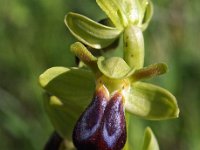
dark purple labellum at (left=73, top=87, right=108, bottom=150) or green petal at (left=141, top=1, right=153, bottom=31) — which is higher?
green petal at (left=141, top=1, right=153, bottom=31)

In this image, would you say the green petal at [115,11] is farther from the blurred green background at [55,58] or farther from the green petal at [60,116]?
the blurred green background at [55,58]

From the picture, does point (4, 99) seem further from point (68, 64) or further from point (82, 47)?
point (82, 47)

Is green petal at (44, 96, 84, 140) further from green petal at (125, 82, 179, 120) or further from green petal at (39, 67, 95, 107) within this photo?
green petal at (125, 82, 179, 120)

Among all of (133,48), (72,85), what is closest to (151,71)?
(133,48)

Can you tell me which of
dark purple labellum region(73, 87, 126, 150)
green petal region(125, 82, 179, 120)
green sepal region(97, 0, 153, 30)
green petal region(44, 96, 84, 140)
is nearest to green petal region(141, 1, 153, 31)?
green sepal region(97, 0, 153, 30)

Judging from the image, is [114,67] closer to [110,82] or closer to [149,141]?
[110,82]

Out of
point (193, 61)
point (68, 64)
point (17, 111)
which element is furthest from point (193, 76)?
point (17, 111)

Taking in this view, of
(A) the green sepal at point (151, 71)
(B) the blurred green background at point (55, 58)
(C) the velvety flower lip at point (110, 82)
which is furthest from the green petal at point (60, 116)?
(B) the blurred green background at point (55, 58)
